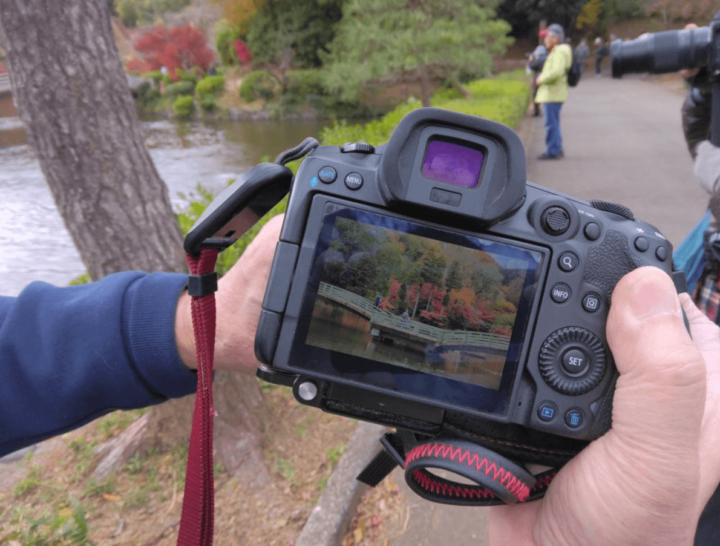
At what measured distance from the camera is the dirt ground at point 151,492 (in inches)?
80.8

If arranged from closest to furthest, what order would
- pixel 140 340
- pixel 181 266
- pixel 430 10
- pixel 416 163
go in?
pixel 416 163 < pixel 140 340 < pixel 181 266 < pixel 430 10

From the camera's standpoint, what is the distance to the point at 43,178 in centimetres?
448

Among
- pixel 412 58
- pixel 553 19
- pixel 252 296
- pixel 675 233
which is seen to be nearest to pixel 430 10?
pixel 412 58

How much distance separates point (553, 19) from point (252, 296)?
3163 centimetres

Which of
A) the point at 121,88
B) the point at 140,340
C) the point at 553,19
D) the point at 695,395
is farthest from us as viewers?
the point at 553,19

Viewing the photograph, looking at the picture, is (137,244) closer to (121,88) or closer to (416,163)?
(121,88)

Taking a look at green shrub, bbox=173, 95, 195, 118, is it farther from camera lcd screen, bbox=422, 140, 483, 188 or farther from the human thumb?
the human thumb

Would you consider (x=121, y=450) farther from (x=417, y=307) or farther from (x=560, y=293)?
(x=560, y=293)

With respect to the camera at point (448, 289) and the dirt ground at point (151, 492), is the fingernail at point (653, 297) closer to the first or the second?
the camera at point (448, 289)

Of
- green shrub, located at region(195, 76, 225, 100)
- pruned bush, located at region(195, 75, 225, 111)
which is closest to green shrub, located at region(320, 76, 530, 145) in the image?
pruned bush, located at region(195, 75, 225, 111)

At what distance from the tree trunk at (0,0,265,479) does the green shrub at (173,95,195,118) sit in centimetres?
2242

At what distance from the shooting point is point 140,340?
51.1 inches

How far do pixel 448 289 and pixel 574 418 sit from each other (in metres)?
0.37

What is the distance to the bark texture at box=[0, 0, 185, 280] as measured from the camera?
1925mm
